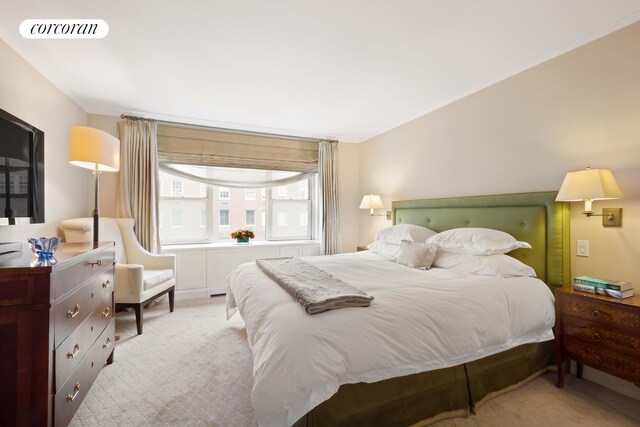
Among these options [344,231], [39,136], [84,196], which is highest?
[39,136]

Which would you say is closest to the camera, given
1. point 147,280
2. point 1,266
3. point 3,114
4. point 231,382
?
point 1,266

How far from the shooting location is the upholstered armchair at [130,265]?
276 centimetres

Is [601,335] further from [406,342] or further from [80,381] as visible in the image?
[80,381]

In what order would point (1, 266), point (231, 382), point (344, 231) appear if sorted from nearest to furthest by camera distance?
point (1, 266) → point (231, 382) → point (344, 231)

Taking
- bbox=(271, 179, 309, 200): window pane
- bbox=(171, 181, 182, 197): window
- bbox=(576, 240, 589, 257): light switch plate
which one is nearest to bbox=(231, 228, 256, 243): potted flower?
bbox=(271, 179, 309, 200): window pane

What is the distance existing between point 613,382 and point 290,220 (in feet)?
14.1

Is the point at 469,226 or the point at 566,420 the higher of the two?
the point at 469,226

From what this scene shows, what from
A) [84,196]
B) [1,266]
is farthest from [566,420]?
[84,196]

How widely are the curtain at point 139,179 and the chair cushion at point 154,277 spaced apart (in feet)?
2.15

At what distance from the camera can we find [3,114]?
1.69m

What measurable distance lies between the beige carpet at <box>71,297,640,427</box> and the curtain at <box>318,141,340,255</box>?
2471mm

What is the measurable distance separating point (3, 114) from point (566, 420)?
390 centimetres

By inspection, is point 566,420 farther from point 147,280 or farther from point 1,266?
point 147,280

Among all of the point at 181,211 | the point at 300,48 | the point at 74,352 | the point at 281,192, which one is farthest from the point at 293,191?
the point at 74,352
